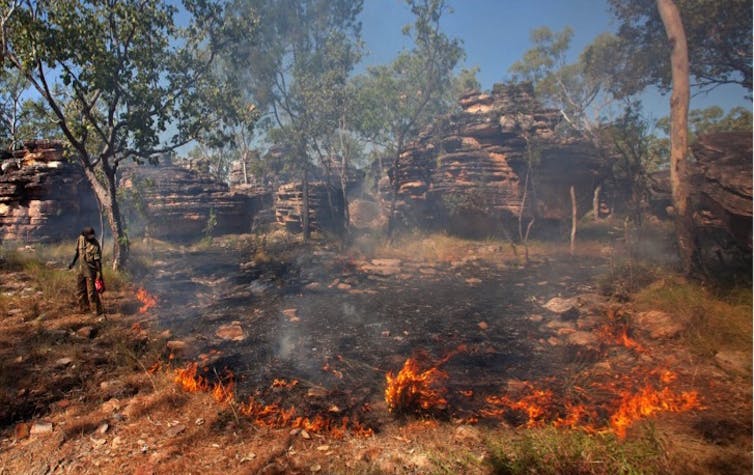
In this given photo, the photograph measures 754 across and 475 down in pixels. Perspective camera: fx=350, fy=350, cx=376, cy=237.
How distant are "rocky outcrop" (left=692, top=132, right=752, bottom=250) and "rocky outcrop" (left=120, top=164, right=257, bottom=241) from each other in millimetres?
21031

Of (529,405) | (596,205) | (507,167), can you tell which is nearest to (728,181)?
(529,405)

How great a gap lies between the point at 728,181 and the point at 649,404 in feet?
19.5

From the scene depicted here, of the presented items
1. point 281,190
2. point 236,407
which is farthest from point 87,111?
point 281,190

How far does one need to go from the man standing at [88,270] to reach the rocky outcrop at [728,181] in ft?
44.6

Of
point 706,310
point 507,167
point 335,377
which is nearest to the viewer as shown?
point 335,377

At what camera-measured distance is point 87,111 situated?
10.6 m

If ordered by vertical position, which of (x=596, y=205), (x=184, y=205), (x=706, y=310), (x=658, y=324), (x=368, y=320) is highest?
(x=184, y=205)

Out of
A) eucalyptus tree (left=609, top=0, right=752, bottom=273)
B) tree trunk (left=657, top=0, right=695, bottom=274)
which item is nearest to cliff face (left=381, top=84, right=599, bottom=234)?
eucalyptus tree (left=609, top=0, right=752, bottom=273)

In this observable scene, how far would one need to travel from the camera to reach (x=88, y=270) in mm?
7750

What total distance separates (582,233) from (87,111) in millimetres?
21398

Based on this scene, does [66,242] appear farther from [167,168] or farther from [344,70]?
[344,70]

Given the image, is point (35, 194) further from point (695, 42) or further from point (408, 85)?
point (695, 42)

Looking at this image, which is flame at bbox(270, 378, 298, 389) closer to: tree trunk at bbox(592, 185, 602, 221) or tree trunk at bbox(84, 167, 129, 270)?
tree trunk at bbox(84, 167, 129, 270)

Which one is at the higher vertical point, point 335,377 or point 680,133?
point 680,133
